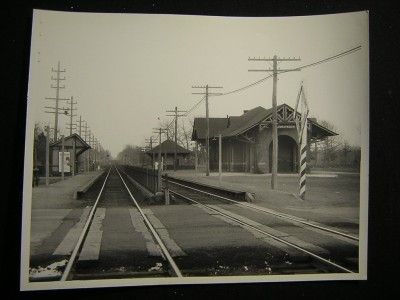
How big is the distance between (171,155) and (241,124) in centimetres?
53

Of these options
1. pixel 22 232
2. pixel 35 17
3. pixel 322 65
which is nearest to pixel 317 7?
pixel 322 65

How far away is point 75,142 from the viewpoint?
2.55 meters

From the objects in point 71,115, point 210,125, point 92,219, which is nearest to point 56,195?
point 92,219

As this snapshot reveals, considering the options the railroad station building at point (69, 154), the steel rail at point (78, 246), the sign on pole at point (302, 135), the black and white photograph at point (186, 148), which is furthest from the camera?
the sign on pole at point (302, 135)

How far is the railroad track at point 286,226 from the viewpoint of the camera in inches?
95.0

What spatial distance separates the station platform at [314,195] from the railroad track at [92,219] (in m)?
0.35

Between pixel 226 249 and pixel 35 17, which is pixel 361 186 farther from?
pixel 35 17

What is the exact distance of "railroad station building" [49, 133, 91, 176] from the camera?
247 centimetres

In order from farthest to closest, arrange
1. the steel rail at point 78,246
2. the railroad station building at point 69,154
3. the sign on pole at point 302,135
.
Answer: the sign on pole at point 302,135
the railroad station building at point 69,154
the steel rail at point 78,246

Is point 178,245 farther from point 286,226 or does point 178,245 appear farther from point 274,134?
point 274,134

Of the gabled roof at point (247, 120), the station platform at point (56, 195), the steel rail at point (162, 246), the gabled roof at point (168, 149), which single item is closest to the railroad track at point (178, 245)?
the steel rail at point (162, 246)

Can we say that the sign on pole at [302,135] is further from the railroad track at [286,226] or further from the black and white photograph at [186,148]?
the railroad track at [286,226]

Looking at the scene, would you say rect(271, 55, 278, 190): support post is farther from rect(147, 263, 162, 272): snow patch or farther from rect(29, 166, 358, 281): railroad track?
rect(147, 263, 162, 272): snow patch

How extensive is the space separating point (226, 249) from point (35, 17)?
6.04 ft
